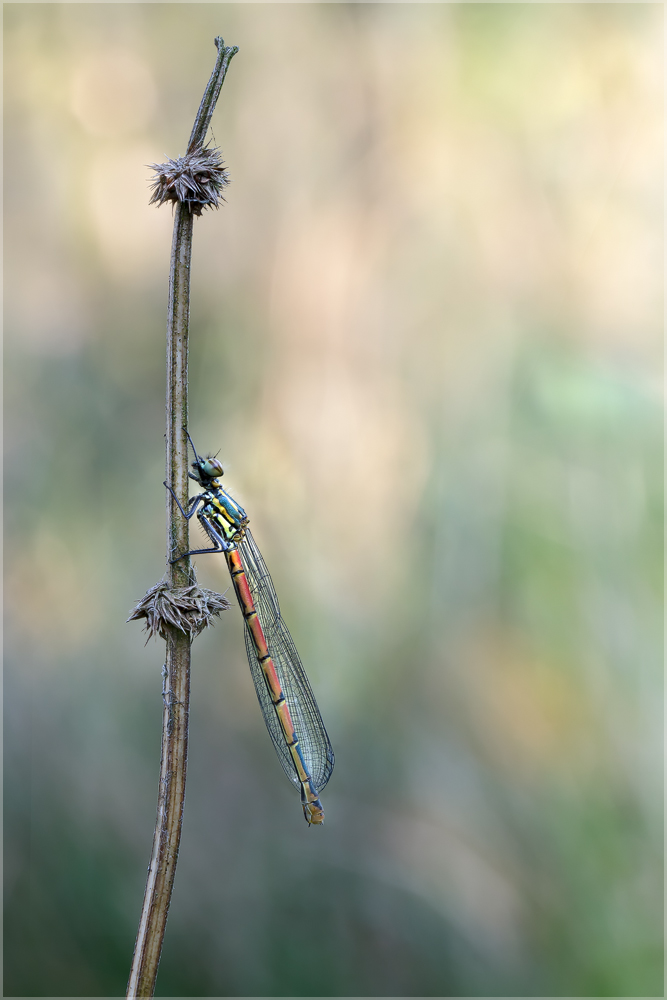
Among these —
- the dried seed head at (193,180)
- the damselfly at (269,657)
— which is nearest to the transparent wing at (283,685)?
the damselfly at (269,657)

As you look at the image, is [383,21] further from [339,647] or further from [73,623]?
[73,623]

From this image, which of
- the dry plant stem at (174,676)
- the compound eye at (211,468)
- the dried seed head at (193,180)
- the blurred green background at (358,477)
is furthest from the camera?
the blurred green background at (358,477)

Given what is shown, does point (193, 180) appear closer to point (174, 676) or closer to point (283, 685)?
point (174, 676)

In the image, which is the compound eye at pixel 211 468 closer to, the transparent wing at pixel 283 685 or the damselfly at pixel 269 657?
the damselfly at pixel 269 657

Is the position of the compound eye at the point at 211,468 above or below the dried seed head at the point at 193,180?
above

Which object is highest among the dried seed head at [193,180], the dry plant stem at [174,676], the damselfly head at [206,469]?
the damselfly head at [206,469]

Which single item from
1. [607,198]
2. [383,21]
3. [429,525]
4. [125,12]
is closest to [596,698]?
[429,525]

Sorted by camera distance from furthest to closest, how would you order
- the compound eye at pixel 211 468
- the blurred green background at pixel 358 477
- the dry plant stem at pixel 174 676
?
the blurred green background at pixel 358 477, the compound eye at pixel 211 468, the dry plant stem at pixel 174 676
